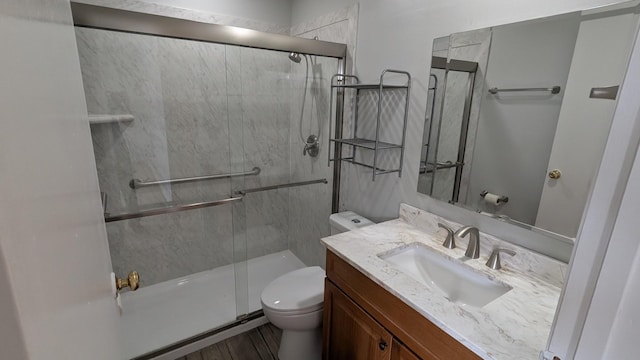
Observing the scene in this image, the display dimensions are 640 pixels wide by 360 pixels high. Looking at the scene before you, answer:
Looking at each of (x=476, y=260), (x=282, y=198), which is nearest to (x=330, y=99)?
(x=282, y=198)

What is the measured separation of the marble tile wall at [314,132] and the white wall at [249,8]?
0.15m

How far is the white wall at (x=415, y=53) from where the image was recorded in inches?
45.6

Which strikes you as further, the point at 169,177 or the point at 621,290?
the point at 169,177

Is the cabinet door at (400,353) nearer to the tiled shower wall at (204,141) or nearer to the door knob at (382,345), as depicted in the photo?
the door knob at (382,345)

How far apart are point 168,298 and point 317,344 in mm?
1264

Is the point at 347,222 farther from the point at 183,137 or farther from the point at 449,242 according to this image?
the point at 183,137

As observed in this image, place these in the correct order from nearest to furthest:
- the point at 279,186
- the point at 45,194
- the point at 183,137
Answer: the point at 45,194
the point at 183,137
the point at 279,186

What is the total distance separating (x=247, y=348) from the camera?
191cm

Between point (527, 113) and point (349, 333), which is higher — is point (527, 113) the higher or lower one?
the higher one

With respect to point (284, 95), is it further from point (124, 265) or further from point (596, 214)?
point (596, 214)

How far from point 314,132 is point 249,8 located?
3.75ft

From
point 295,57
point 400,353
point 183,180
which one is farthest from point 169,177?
point 400,353

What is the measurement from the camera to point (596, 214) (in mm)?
425

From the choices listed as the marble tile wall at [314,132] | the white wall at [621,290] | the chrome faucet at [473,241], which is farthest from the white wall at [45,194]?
the marble tile wall at [314,132]
